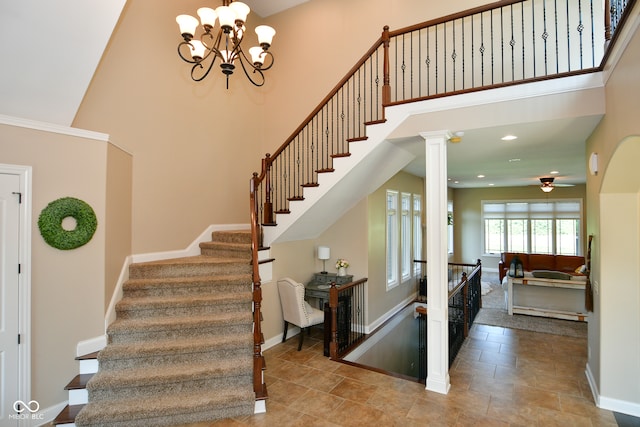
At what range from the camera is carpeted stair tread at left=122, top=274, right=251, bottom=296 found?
3930 millimetres

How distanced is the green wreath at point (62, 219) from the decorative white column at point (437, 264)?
145 inches

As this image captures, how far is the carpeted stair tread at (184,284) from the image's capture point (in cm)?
393

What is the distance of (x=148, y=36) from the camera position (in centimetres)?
470

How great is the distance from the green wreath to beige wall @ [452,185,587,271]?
11.8 m

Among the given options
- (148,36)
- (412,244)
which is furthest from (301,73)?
(412,244)

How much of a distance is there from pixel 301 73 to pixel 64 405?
6.16 meters

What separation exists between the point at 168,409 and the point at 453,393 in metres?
2.94

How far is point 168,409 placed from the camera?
9.66ft

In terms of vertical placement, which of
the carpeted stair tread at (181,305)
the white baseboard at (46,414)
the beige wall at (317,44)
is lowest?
the white baseboard at (46,414)

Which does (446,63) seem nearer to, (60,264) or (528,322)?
(528,322)

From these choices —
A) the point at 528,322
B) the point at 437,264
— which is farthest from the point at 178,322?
the point at 528,322

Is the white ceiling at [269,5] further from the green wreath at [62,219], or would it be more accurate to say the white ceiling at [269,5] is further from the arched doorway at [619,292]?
the arched doorway at [619,292]

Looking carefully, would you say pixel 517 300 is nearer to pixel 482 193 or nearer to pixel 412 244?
pixel 412 244

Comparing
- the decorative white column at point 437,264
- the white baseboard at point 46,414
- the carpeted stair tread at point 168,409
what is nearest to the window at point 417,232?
the decorative white column at point 437,264
